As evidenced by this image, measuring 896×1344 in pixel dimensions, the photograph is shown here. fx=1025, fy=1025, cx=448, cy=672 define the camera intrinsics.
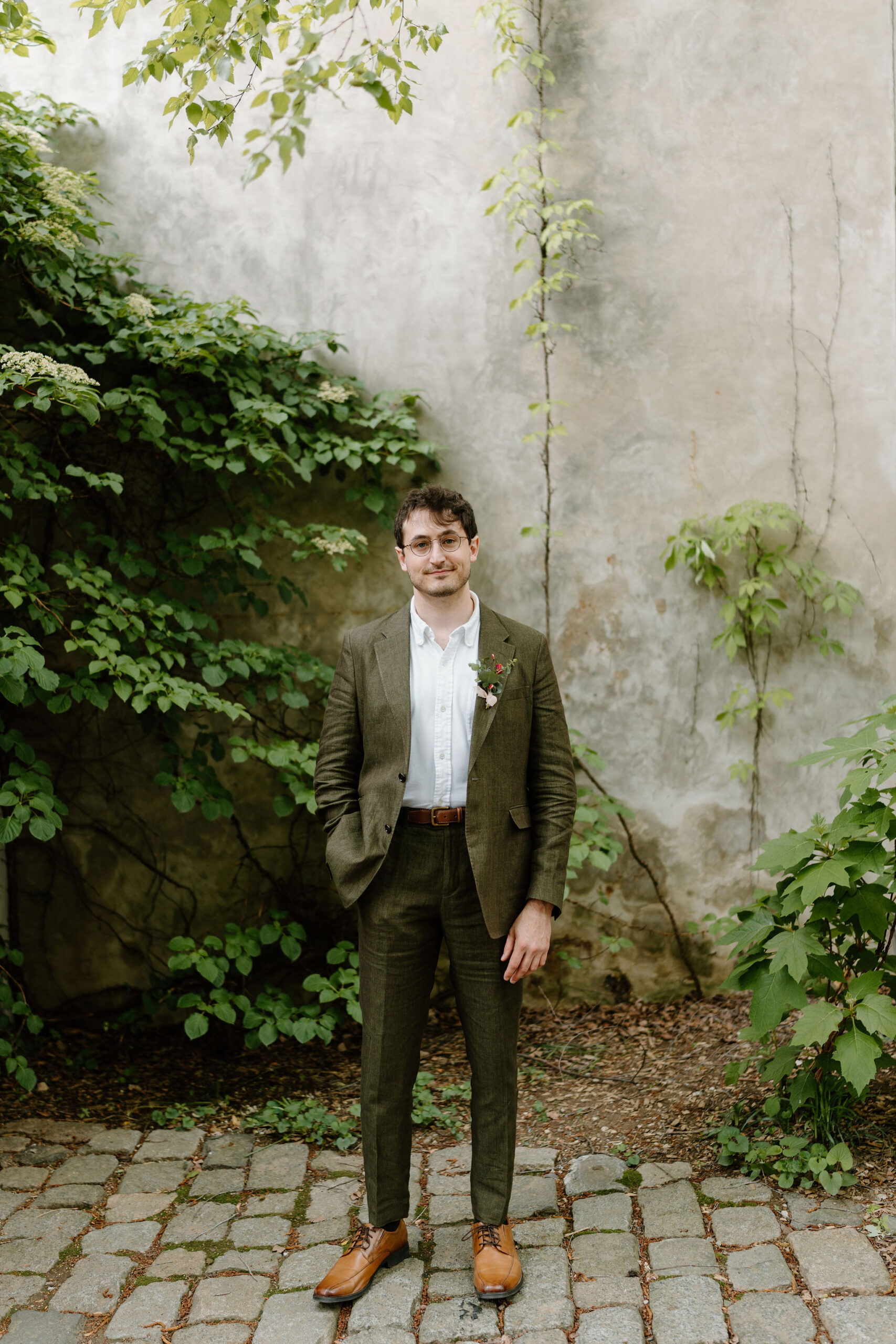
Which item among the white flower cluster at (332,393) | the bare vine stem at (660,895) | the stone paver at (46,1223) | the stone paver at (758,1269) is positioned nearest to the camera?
the stone paver at (758,1269)

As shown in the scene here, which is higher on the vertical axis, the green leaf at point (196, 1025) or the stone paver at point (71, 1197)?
the green leaf at point (196, 1025)

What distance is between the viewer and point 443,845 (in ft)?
8.43

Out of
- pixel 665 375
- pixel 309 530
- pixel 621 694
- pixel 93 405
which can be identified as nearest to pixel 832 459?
pixel 665 375

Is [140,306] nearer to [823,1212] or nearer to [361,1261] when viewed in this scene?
[361,1261]

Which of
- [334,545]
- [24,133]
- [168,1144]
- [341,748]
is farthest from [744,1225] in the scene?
[24,133]

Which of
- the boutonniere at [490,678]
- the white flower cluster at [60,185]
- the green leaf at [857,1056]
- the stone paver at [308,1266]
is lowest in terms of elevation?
the stone paver at [308,1266]

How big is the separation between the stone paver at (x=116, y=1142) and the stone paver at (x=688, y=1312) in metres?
1.82

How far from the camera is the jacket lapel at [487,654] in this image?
2541 mm

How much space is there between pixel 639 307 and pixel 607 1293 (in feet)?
11.4

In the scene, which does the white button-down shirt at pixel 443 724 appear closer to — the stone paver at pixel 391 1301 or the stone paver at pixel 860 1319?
the stone paver at pixel 391 1301

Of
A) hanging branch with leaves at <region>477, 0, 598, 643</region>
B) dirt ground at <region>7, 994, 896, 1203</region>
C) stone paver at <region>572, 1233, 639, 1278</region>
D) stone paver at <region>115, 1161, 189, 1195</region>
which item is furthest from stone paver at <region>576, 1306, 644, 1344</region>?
hanging branch with leaves at <region>477, 0, 598, 643</region>

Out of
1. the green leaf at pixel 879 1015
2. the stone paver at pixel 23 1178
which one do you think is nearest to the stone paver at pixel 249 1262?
the stone paver at pixel 23 1178

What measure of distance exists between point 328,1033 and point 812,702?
237 centimetres

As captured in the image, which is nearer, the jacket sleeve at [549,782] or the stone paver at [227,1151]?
the jacket sleeve at [549,782]
